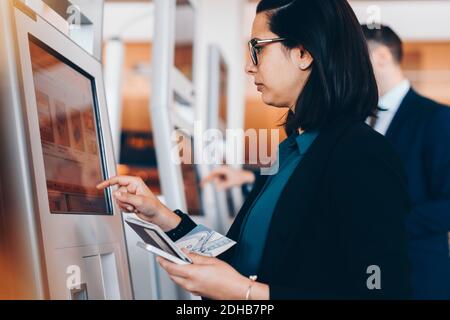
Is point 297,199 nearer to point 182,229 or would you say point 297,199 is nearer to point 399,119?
point 182,229

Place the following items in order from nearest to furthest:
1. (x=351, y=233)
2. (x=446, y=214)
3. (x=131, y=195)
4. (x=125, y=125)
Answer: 1. (x=351, y=233)
2. (x=131, y=195)
3. (x=446, y=214)
4. (x=125, y=125)

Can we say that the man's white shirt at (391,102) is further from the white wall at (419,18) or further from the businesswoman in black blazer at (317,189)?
the white wall at (419,18)

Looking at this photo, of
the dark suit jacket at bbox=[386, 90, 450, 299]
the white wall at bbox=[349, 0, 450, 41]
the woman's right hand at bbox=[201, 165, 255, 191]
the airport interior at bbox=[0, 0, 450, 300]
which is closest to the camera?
the airport interior at bbox=[0, 0, 450, 300]

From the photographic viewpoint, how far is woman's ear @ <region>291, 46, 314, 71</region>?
1149 millimetres

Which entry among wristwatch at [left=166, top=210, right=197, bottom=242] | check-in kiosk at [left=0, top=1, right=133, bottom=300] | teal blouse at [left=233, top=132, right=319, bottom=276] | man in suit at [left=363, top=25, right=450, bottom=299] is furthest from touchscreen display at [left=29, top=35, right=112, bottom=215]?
man in suit at [left=363, top=25, right=450, bottom=299]

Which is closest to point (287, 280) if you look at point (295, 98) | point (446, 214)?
point (295, 98)

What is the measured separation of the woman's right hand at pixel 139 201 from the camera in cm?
124

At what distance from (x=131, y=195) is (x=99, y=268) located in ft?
0.52

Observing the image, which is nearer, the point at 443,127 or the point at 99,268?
the point at 99,268

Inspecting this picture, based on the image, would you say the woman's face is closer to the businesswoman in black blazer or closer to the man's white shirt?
the businesswoman in black blazer

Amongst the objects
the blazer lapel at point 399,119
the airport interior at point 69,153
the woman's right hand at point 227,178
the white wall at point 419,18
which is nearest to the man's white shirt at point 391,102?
the blazer lapel at point 399,119

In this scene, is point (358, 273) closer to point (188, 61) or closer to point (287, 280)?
point (287, 280)

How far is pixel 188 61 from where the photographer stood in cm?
299

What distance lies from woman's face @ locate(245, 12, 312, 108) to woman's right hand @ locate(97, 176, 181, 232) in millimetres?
307
